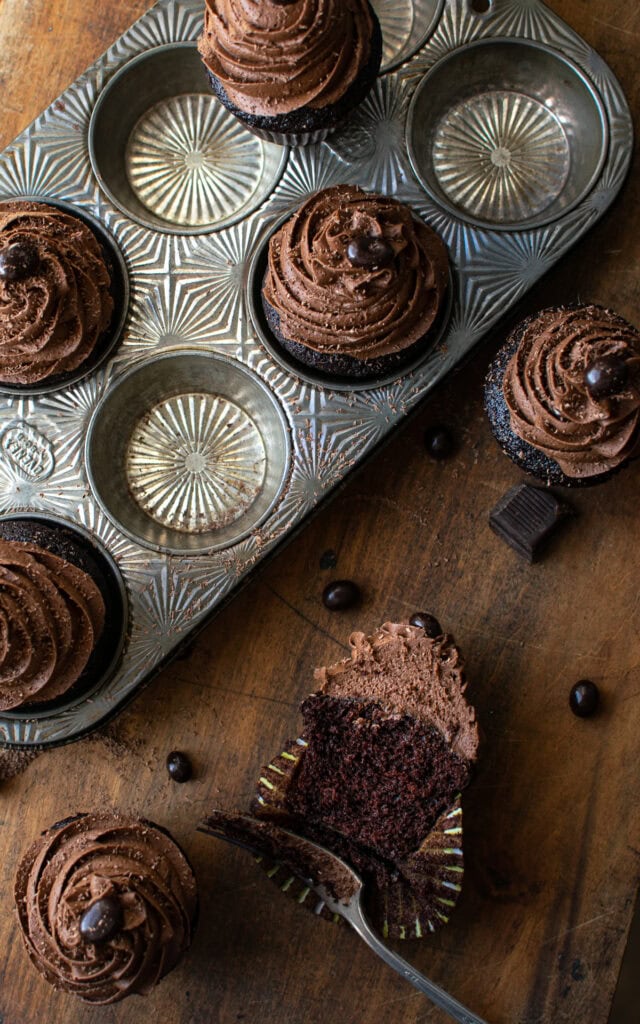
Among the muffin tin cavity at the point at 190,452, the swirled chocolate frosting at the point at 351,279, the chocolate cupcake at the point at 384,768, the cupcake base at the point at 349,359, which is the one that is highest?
the swirled chocolate frosting at the point at 351,279

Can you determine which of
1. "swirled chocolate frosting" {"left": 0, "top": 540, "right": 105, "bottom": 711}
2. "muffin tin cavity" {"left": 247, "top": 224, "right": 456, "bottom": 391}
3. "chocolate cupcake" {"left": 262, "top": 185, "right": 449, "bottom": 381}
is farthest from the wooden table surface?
"swirled chocolate frosting" {"left": 0, "top": 540, "right": 105, "bottom": 711}

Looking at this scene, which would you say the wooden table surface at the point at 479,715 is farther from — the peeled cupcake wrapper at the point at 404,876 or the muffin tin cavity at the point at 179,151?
the muffin tin cavity at the point at 179,151

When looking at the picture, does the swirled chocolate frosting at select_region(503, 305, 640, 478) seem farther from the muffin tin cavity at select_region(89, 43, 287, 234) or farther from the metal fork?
the metal fork

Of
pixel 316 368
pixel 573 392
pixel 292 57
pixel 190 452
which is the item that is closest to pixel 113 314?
pixel 190 452

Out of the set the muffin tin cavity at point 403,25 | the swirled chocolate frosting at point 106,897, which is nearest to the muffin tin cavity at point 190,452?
the swirled chocolate frosting at point 106,897

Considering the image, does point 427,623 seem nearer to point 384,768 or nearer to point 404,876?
point 384,768

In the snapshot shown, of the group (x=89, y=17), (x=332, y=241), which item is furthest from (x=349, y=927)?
(x=89, y=17)
